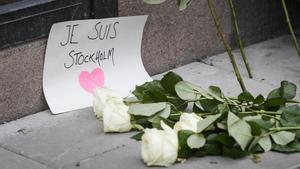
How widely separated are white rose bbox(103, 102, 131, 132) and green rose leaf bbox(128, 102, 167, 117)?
4 cm

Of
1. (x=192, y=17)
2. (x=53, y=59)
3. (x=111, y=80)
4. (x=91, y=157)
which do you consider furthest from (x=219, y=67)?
(x=91, y=157)

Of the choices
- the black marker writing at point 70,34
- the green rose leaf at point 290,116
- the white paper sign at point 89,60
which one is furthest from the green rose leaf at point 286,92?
the black marker writing at point 70,34

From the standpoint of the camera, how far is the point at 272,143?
473cm

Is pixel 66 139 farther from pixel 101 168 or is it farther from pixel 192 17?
pixel 192 17

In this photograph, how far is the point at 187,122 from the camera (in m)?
Answer: 4.69

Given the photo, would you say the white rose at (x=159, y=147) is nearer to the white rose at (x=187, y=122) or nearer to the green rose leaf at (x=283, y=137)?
the white rose at (x=187, y=122)

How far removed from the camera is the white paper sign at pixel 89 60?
5.33 metres

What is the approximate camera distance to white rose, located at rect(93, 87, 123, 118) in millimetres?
5004

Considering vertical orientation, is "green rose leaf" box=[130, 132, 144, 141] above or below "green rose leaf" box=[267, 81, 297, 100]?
below

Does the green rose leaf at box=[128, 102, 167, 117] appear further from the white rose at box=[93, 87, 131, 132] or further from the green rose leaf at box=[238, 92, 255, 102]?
the green rose leaf at box=[238, 92, 255, 102]

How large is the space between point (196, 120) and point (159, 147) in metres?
0.36

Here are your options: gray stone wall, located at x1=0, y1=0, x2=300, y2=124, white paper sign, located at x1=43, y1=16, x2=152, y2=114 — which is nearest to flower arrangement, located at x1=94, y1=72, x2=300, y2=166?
white paper sign, located at x1=43, y1=16, x2=152, y2=114

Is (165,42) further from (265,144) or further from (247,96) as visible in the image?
(265,144)

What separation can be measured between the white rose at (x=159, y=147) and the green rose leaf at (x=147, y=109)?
31 cm
